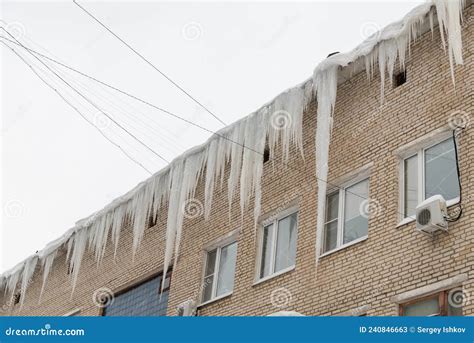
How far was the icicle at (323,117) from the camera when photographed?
12.3m

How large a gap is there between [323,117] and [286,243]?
2.18 metres

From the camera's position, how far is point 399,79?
39.4 feet

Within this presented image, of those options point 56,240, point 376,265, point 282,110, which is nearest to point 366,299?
point 376,265

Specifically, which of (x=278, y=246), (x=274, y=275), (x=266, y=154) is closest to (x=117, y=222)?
(x=266, y=154)

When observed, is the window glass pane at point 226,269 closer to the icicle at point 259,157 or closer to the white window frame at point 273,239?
the white window frame at point 273,239

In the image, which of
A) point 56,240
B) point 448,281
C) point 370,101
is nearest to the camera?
point 448,281

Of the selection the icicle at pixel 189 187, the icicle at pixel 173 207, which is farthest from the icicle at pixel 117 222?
the icicle at pixel 189 187

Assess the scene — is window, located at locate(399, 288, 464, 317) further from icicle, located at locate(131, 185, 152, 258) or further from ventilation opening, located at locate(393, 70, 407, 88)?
icicle, located at locate(131, 185, 152, 258)

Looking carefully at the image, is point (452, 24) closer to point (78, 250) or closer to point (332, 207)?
point (332, 207)

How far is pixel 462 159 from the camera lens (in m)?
10.2

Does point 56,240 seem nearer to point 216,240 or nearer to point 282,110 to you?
point 216,240

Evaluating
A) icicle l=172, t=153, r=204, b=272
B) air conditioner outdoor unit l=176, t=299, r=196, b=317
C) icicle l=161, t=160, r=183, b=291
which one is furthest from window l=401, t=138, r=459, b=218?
icicle l=161, t=160, r=183, b=291

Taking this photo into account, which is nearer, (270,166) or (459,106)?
(459,106)

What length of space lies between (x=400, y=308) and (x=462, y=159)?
2.12 metres
